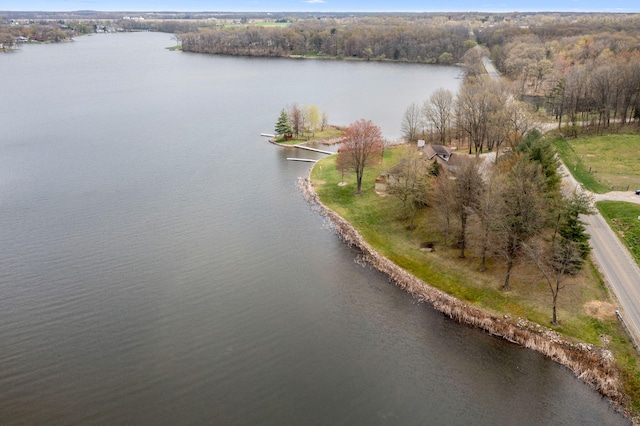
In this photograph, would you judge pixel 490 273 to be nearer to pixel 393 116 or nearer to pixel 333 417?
pixel 333 417

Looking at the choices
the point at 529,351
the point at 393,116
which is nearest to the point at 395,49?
the point at 393,116

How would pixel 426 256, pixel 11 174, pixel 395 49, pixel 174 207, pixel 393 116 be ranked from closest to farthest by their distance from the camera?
pixel 426 256, pixel 174 207, pixel 11 174, pixel 393 116, pixel 395 49

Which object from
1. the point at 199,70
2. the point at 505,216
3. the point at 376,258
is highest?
the point at 199,70

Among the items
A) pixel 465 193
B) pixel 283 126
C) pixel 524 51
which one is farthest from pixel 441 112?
pixel 524 51

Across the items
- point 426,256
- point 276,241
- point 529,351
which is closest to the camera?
point 529,351

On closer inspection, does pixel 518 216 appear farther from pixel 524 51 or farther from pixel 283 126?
pixel 524 51

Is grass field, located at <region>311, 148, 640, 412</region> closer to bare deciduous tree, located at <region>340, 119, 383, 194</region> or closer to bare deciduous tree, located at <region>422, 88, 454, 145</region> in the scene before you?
bare deciduous tree, located at <region>340, 119, 383, 194</region>
